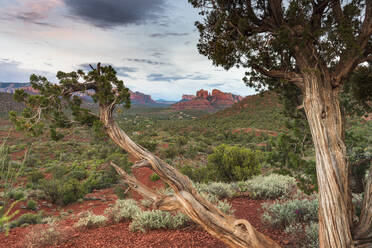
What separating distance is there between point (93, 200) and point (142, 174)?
3706 mm

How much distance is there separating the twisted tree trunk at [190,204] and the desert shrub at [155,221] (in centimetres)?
83

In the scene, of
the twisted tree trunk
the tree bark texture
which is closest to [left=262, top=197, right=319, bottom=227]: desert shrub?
the twisted tree trunk

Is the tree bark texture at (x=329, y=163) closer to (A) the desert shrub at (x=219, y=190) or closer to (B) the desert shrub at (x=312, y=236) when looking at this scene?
(B) the desert shrub at (x=312, y=236)

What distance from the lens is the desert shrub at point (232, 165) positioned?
8.64 m

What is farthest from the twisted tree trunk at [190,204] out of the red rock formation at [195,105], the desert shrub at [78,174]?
the red rock formation at [195,105]

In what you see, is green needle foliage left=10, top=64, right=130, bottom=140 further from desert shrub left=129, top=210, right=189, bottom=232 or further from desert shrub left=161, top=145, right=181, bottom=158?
desert shrub left=161, top=145, right=181, bottom=158

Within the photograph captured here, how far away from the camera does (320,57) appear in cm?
316

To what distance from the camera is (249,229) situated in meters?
2.81

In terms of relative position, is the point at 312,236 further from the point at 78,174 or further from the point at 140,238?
the point at 78,174

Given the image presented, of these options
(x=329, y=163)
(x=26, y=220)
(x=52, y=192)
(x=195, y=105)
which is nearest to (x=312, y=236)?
(x=329, y=163)

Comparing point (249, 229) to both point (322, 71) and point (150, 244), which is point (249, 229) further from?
point (322, 71)

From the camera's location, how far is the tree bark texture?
8.64 ft

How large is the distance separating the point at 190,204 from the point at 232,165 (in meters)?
6.01

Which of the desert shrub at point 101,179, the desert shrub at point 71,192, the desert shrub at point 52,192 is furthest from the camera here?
the desert shrub at point 101,179
